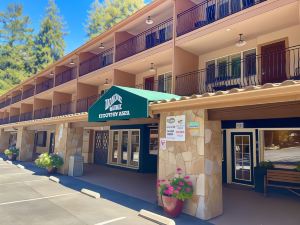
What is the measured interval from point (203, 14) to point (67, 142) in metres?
11.2

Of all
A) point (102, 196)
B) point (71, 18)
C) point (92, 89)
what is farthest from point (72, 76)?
point (71, 18)

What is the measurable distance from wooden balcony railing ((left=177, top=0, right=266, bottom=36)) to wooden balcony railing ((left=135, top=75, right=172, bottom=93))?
128 inches

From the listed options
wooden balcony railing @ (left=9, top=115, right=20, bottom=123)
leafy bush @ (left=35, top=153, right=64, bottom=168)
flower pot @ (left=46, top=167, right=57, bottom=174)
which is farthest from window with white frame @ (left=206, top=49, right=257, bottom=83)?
wooden balcony railing @ (left=9, top=115, right=20, bottom=123)

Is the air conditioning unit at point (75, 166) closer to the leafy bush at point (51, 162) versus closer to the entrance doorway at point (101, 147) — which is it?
the leafy bush at point (51, 162)

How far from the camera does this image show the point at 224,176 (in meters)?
13.5

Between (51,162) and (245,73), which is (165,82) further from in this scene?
(51,162)

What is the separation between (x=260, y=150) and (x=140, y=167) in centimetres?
814

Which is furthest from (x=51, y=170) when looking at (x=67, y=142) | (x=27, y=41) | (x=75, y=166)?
(x=27, y=41)

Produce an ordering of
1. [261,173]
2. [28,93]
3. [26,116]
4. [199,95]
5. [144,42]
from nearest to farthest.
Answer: [199,95]
[261,173]
[144,42]
[26,116]
[28,93]

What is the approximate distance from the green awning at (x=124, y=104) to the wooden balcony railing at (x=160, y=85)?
5565mm

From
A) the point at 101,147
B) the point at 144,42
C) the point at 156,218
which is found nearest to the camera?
the point at 156,218

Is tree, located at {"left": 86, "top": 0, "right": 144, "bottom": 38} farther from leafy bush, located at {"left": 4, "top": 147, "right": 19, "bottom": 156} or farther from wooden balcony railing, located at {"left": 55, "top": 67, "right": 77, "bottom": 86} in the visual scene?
leafy bush, located at {"left": 4, "top": 147, "right": 19, "bottom": 156}

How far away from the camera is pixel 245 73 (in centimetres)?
1154

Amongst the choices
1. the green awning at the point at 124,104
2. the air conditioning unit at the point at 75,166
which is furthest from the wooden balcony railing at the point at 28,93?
the green awning at the point at 124,104
